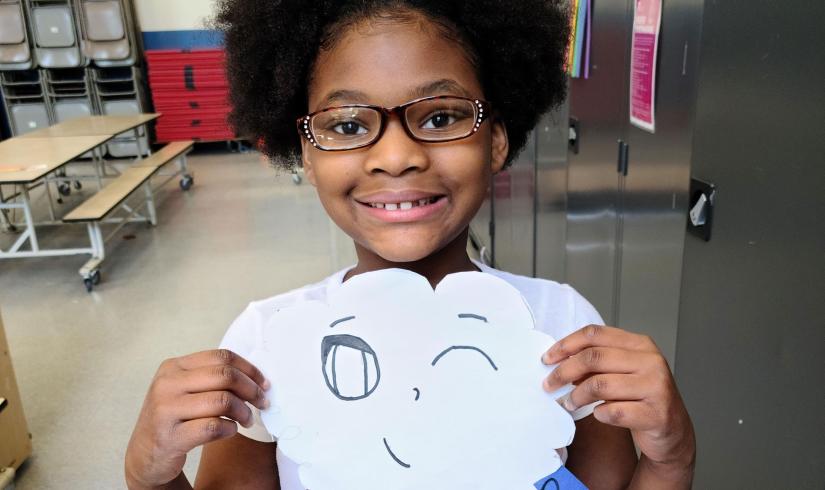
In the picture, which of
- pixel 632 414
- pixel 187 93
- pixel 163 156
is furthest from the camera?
pixel 187 93

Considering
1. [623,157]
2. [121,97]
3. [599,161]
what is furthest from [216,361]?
[121,97]

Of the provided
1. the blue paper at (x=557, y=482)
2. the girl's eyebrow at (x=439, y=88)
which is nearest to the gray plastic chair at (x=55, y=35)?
the girl's eyebrow at (x=439, y=88)

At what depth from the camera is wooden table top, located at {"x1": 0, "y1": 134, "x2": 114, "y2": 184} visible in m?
3.53

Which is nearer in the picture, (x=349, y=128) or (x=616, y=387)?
(x=616, y=387)

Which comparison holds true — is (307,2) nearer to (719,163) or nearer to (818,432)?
(719,163)

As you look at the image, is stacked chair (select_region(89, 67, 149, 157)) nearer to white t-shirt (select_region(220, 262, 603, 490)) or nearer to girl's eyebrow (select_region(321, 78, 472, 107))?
white t-shirt (select_region(220, 262, 603, 490))

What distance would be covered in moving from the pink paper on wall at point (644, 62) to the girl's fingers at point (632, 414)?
1083 mm

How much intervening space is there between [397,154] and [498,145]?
242 mm

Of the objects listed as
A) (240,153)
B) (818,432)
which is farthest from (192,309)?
(240,153)

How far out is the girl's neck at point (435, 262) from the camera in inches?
37.0

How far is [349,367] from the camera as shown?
29.3 inches

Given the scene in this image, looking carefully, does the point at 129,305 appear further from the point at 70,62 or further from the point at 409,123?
the point at 70,62

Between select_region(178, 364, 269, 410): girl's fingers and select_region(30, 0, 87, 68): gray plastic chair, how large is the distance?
8224 mm

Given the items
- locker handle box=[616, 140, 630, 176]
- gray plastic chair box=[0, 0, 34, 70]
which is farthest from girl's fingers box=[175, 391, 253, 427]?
gray plastic chair box=[0, 0, 34, 70]
